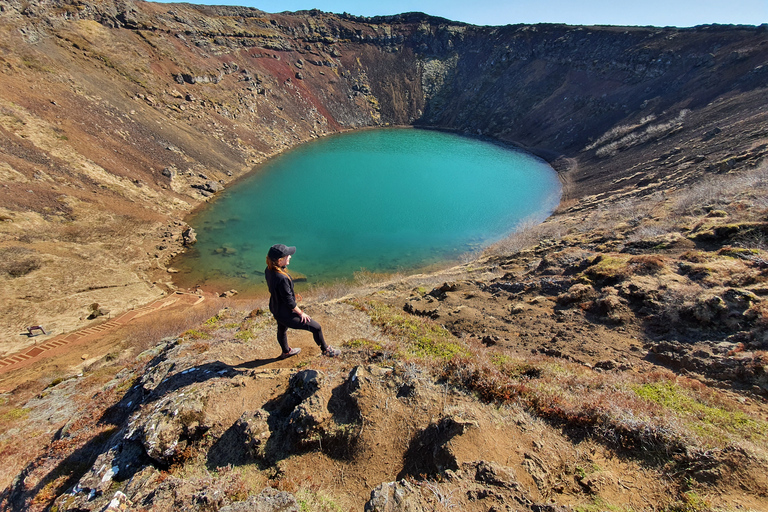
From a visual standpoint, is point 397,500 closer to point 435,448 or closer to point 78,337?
point 435,448

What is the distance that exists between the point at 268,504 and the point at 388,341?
5870 mm

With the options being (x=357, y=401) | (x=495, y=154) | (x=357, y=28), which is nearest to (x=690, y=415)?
(x=357, y=401)

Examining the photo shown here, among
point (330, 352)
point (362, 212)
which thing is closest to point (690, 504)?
point (330, 352)

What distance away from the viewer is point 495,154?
5759cm

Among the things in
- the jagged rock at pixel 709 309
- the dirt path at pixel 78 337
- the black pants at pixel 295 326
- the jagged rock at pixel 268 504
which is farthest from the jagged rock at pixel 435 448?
the dirt path at pixel 78 337

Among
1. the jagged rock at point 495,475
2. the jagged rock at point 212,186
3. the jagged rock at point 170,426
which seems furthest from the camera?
the jagged rock at point 212,186

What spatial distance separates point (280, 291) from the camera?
261 inches

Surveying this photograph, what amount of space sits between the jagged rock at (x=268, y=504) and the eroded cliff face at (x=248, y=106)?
65.9ft

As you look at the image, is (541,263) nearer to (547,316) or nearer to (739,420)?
(547,316)

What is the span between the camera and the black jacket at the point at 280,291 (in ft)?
21.5

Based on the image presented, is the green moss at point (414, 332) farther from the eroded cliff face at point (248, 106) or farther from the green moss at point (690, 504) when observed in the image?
the eroded cliff face at point (248, 106)

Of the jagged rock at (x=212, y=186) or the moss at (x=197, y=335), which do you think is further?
the jagged rock at (x=212, y=186)

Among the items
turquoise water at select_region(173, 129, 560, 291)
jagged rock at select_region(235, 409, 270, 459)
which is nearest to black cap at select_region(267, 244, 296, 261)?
jagged rock at select_region(235, 409, 270, 459)

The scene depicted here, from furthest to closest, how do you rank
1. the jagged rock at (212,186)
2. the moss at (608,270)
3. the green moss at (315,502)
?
the jagged rock at (212,186) → the moss at (608,270) → the green moss at (315,502)
